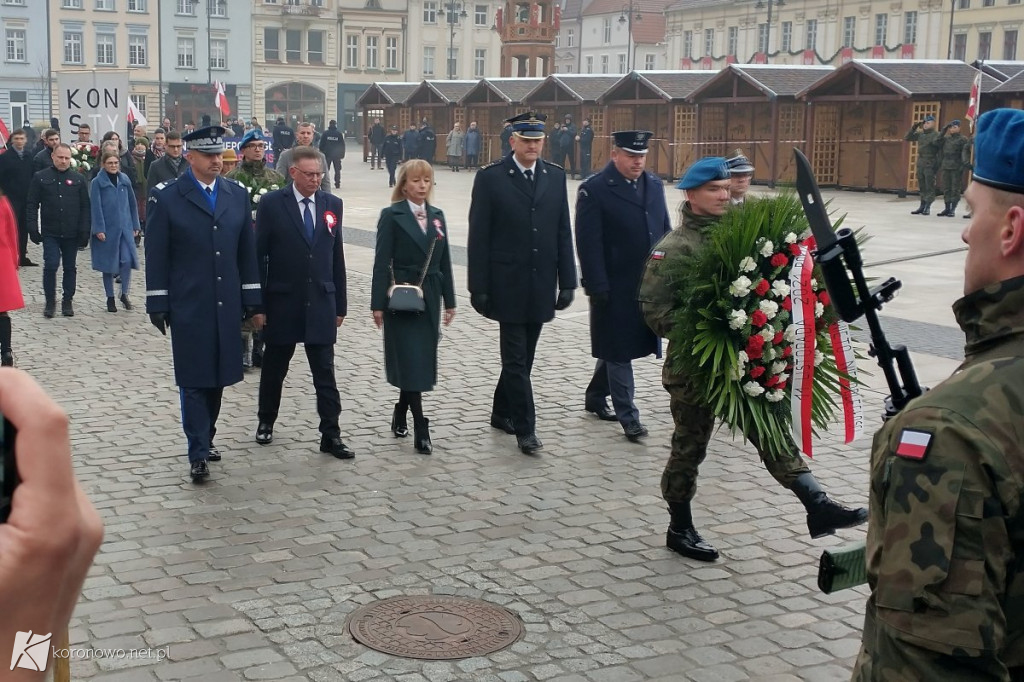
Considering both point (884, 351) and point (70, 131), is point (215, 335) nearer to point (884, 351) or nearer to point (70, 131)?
point (884, 351)

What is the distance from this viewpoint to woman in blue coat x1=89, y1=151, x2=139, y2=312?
13.5 metres

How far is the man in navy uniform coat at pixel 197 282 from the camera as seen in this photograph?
7.25 meters

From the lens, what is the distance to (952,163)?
24.6m

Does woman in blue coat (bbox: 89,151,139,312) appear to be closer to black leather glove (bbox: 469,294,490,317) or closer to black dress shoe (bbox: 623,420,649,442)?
black leather glove (bbox: 469,294,490,317)

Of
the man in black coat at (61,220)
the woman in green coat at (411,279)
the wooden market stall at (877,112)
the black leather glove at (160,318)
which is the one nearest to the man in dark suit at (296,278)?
the woman in green coat at (411,279)

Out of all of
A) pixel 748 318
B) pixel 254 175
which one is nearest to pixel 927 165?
pixel 254 175

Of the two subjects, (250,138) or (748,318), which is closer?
(748,318)

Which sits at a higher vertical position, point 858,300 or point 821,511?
point 858,300

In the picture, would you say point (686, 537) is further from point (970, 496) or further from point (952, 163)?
point (952, 163)

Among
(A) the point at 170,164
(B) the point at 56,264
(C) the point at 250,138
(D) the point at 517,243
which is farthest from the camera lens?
(A) the point at 170,164

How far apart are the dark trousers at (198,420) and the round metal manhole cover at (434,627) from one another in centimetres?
225

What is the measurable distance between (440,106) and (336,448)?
3991 cm

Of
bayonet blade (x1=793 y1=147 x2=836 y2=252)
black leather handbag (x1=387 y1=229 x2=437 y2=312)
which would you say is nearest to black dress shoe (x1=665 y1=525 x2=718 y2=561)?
black leather handbag (x1=387 y1=229 x2=437 y2=312)

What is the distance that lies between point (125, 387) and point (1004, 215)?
337 inches
